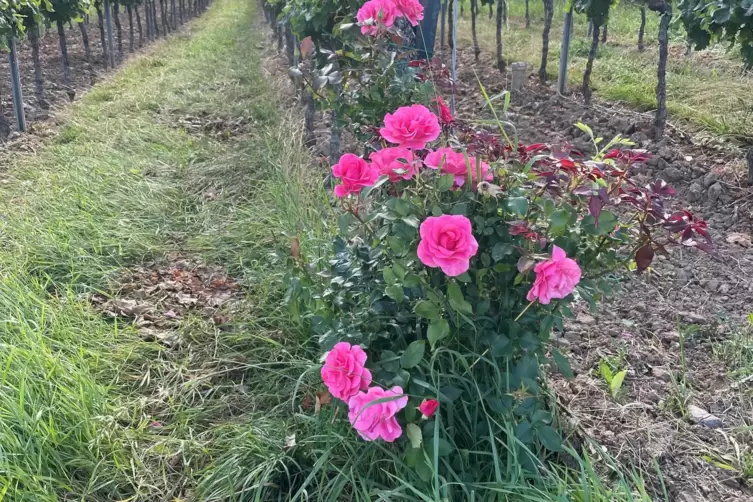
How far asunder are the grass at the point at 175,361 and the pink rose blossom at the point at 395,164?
2.06ft

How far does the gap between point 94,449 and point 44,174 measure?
119 inches

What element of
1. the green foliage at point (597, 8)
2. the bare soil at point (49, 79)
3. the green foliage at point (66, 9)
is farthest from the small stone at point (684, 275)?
the green foliage at point (66, 9)

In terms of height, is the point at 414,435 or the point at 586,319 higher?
the point at 414,435

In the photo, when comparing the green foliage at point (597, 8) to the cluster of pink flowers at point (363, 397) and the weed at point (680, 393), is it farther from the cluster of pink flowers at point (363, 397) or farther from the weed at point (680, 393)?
the cluster of pink flowers at point (363, 397)

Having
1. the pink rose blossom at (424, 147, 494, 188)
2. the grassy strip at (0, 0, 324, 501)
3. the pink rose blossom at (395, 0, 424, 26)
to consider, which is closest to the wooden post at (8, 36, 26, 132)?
the grassy strip at (0, 0, 324, 501)

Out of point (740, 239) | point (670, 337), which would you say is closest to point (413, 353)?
point (670, 337)

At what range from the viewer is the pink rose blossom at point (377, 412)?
1.54 meters

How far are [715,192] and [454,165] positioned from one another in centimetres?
312

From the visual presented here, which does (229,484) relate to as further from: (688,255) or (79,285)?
(688,255)

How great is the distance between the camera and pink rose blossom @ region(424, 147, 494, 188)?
1.69 metres

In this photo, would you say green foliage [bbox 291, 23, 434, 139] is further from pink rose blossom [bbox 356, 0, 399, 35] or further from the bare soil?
the bare soil

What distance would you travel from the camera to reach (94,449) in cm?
202

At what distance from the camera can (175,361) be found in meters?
2.59

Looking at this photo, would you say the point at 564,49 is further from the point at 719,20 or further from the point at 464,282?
the point at 464,282
